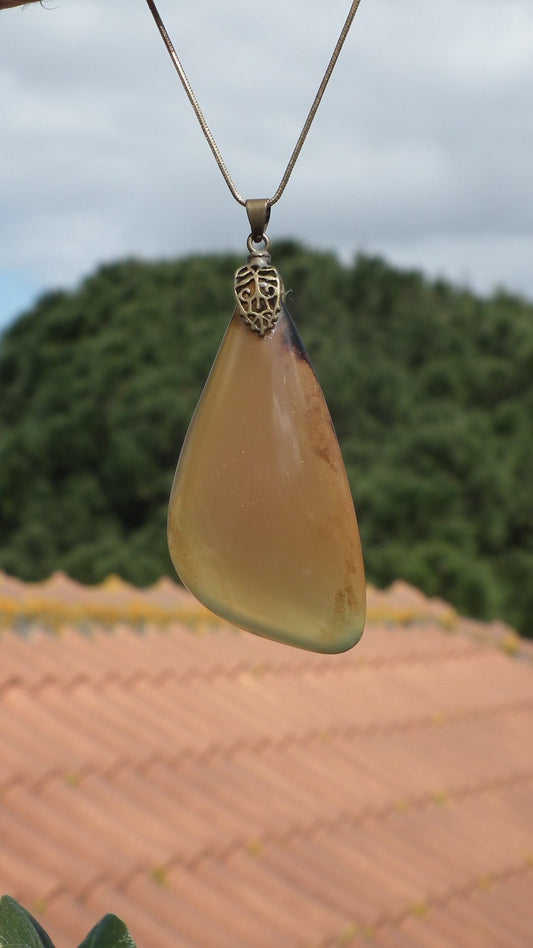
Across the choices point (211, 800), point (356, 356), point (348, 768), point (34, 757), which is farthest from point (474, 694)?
point (356, 356)

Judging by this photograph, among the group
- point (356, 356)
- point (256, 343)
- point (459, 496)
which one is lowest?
point (459, 496)

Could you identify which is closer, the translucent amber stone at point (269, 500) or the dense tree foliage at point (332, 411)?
the translucent amber stone at point (269, 500)

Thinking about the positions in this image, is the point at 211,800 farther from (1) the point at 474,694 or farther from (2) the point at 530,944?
(1) the point at 474,694

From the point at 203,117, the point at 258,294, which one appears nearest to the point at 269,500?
the point at 258,294

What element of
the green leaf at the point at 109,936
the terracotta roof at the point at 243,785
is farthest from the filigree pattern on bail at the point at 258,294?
→ the terracotta roof at the point at 243,785

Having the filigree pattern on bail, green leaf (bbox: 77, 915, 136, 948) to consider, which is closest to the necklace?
the filigree pattern on bail

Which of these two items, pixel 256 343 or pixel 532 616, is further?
Answer: pixel 532 616

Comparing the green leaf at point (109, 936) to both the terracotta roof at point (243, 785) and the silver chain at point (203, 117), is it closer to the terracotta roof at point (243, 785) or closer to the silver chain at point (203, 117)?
the silver chain at point (203, 117)

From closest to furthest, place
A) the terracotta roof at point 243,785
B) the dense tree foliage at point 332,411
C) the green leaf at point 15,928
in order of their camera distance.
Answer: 1. the green leaf at point 15,928
2. the terracotta roof at point 243,785
3. the dense tree foliage at point 332,411

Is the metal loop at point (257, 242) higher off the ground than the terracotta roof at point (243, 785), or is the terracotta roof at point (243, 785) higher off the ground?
the metal loop at point (257, 242)
